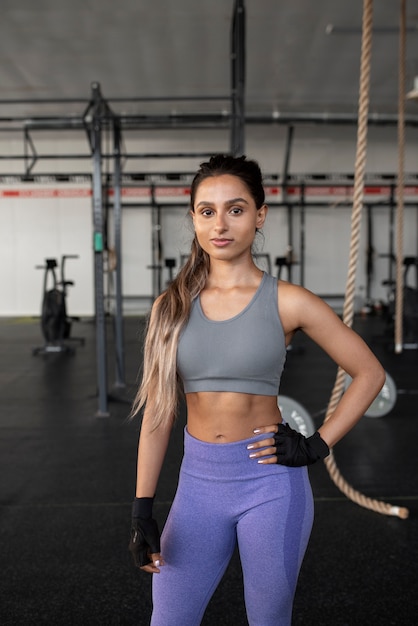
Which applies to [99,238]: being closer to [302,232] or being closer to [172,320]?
[172,320]

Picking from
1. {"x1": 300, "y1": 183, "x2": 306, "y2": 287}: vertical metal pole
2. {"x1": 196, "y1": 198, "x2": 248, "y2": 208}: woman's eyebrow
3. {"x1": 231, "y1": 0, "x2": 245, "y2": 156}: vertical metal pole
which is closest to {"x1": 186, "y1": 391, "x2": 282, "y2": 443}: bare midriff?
{"x1": 196, "y1": 198, "x2": 248, "y2": 208}: woman's eyebrow

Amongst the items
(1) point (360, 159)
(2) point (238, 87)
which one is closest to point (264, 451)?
(1) point (360, 159)

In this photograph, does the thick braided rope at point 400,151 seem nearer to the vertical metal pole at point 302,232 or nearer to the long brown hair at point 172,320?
the long brown hair at point 172,320

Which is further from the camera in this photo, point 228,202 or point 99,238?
point 99,238

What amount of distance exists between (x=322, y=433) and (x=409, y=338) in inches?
228

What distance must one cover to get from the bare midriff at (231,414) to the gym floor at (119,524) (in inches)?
14.8

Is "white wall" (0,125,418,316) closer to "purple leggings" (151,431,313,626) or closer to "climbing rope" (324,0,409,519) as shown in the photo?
"climbing rope" (324,0,409,519)

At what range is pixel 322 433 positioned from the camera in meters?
1.02

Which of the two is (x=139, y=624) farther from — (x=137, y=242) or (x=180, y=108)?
(x=137, y=242)

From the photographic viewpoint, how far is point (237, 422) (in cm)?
101

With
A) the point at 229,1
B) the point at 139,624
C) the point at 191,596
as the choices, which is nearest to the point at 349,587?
the point at 139,624

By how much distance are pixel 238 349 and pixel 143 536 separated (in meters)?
0.39

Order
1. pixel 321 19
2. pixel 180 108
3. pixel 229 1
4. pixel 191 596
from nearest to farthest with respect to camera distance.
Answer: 1. pixel 191 596
2. pixel 229 1
3. pixel 321 19
4. pixel 180 108

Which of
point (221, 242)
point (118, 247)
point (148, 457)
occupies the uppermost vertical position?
point (118, 247)
